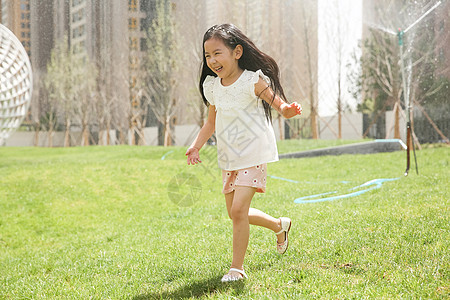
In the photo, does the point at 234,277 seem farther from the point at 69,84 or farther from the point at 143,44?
the point at 143,44

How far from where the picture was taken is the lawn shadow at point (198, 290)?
2.17 m

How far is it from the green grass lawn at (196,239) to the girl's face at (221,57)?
1125 mm

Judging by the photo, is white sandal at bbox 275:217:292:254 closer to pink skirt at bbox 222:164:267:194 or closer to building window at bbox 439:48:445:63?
pink skirt at bbox 222:164:267:194

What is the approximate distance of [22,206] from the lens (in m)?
5.87

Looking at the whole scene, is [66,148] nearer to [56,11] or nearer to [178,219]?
Result: [56,11]

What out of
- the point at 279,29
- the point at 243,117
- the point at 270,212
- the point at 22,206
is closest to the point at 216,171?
the point at 22,206

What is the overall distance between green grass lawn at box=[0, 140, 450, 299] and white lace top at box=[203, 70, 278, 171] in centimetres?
63

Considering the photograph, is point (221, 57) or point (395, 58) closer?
point (221, 57)

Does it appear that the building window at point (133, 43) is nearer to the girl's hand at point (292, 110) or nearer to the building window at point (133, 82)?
the building window at point (133, 82)

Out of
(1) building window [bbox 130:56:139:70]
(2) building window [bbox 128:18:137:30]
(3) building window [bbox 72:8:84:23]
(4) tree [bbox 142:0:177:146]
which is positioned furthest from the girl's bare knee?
A: (1) building window [bbox 130:56:139:70]

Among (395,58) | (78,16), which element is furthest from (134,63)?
(395,58)

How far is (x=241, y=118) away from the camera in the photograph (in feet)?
7.83

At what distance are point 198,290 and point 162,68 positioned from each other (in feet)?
37.0

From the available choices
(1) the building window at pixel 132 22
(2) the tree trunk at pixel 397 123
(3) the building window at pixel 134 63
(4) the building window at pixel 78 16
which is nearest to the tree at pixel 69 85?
(4) the building window at pixel 78 16
